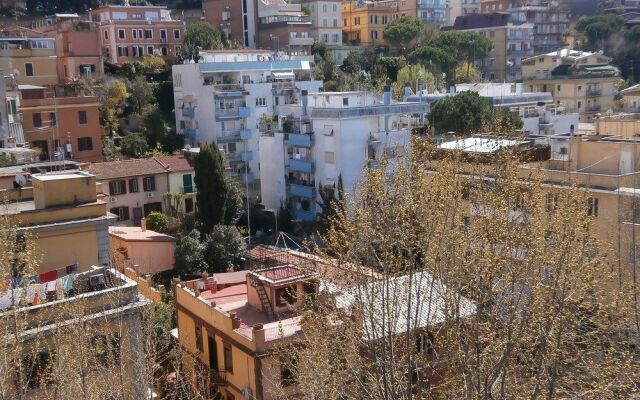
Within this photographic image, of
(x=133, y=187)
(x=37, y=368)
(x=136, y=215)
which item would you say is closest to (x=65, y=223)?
(x=37, y=368)

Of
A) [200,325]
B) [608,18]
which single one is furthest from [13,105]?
[608,18]

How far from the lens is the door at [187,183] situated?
3444 centimetres

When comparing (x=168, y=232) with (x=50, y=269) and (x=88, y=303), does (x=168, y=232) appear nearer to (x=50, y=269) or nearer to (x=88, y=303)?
(x=50, y=269)

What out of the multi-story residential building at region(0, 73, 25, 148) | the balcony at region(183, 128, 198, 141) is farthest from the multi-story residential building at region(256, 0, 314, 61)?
the multi-story residential building at region(0, 73, 25, 148)

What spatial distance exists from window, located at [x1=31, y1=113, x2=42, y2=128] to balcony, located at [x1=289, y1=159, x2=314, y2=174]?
12839 millimetres

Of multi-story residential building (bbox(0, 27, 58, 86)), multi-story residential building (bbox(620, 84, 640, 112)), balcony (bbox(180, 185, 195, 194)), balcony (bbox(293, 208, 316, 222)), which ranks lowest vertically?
balcony (bbox(293, 208, 316, 222))

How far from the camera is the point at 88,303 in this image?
12.5 meters

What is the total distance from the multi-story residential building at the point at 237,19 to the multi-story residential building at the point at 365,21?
12921 mm

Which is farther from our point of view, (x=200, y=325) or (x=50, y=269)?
(x=200, y=325)

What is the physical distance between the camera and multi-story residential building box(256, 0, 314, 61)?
5788cm

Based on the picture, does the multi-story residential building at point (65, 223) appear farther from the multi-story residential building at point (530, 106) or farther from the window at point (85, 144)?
the multi-story residential building at point (530, 106)

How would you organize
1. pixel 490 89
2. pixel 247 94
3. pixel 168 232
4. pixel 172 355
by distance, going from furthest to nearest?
pixel 490 89 < pixel 247 94 < pixel 168 232 < pixel 172 355

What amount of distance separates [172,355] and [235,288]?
395 centimetres

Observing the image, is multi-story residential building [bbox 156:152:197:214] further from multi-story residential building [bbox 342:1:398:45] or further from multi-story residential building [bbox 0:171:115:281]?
multi-story residential building [bbox 342:1:398:45]
